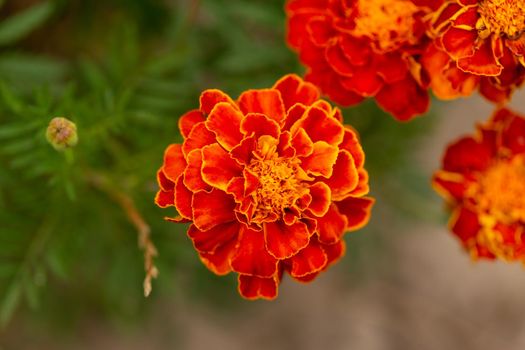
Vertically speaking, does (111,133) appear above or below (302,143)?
below

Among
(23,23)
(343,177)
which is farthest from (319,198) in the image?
(23,23)

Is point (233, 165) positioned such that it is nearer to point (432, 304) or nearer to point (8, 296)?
point (8, 296)

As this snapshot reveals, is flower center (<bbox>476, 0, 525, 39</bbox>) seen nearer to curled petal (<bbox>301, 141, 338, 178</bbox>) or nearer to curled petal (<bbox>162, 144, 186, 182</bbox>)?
curled petal (<bbox>301, 141, 338, 178</bbox>)

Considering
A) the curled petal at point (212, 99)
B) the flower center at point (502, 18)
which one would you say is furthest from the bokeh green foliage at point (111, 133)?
the flower center at point (502, 18)

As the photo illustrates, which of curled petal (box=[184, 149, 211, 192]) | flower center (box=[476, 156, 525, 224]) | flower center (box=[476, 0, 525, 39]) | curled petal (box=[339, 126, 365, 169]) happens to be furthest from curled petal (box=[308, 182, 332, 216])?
flower center (box=[476, 156, 525, 224])

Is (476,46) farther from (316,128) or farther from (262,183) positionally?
(262,183)

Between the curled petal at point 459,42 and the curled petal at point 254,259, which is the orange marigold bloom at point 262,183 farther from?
the curled petal at point 459,42
